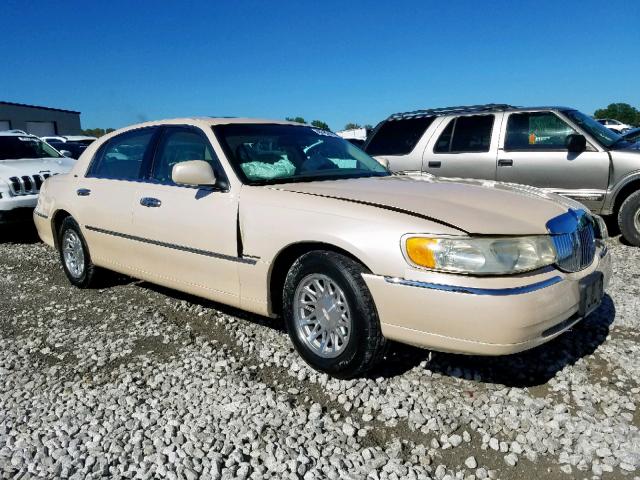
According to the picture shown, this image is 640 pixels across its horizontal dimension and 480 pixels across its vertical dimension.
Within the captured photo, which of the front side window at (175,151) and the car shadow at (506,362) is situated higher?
the front side window at (175,151)

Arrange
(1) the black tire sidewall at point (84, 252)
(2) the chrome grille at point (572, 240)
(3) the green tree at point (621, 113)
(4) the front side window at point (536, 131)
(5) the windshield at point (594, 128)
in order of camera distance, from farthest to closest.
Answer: (3) the green tree at point (621, 113), (4) the front side window at point (536, 131), (5) the windshield at point (594, 128), (1) the black tire sidewall at point (84, 252), (2) the chrome grille at point (572, 240)

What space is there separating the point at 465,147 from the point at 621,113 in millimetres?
63149

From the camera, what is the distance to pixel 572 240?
2.87 meters

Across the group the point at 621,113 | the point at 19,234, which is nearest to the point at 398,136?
the point at 19,234

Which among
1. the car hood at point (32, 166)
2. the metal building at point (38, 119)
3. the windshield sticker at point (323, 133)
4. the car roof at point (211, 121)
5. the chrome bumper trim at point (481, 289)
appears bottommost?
the chrome bumper trim at point (481, 289)

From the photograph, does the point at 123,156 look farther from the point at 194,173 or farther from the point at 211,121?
A: the point at 194,173

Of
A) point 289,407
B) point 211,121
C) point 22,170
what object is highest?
point 211,121

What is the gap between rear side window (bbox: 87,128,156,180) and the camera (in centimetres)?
429

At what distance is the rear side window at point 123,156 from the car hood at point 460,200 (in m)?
1.55

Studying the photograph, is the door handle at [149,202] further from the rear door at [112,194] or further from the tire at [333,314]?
the tire at [333,314]

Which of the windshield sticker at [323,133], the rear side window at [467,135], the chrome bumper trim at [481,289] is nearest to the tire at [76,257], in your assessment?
the windshield sticker at [323,133]

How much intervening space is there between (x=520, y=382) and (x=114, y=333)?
9.20ft

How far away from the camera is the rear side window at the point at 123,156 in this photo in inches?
169

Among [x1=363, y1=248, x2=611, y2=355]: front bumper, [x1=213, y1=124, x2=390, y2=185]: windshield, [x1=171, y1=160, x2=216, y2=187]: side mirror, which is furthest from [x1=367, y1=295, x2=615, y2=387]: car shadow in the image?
[x1=171, y1=160, x2=216, y2=187]: side mirror
